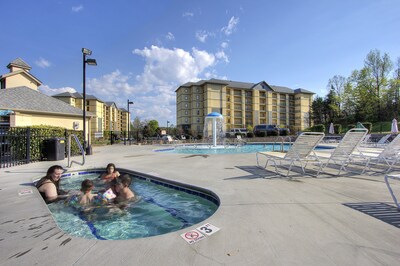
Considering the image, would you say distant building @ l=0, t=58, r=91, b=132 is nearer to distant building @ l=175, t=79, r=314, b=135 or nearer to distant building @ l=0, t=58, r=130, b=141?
distant building @ l=0, t=58, r=130, b=141

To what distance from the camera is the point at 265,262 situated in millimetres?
1936

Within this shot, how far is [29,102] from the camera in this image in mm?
18062

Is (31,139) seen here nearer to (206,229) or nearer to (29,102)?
(206,229)

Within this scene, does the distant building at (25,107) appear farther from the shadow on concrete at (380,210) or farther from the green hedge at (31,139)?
the shadow on concrete at (380,210)

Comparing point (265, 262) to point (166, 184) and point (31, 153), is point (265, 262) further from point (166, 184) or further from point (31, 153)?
point (31, 153)

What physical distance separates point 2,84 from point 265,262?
101 feet

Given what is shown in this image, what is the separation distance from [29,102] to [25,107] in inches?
59.6

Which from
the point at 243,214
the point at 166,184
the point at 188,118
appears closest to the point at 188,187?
the point at 166,184

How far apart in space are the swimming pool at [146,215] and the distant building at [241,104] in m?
56.4

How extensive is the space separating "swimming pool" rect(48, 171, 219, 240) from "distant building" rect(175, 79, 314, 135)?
56.4 meters

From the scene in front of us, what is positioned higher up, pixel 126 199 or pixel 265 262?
pixel 265 262

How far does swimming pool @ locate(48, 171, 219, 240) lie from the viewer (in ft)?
11.3

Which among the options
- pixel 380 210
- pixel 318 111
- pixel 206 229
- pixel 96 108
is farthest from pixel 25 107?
pixel 318 111

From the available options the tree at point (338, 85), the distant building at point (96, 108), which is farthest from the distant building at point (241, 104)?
the distant building at point (96, 108)
